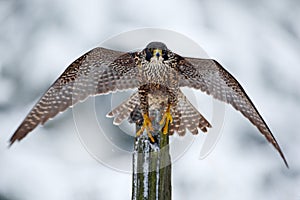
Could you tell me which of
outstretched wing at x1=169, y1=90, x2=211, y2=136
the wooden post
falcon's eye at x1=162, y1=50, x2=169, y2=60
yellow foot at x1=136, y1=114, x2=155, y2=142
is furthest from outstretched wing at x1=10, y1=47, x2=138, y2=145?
the wooden post

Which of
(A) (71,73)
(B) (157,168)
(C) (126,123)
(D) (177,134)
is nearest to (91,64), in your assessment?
(A) (71,73)

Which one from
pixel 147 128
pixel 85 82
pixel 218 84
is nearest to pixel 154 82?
pixel 218 84

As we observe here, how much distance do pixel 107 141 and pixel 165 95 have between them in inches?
33.5

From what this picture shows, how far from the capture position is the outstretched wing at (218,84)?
511cm

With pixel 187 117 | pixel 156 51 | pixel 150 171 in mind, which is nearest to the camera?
pixel 150 171

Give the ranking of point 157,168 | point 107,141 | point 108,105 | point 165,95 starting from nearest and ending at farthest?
point 157,168, point 107,141, point 165,95, point 108,105

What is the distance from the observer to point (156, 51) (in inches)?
225

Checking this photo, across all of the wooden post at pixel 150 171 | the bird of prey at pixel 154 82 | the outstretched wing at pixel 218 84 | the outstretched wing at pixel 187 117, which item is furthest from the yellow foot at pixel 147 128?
the outstretched wing at pixel 187 117

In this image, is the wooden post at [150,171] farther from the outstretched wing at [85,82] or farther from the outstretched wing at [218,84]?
the outstretched wing at [218,84]

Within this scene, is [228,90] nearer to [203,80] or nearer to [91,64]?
[203,80]

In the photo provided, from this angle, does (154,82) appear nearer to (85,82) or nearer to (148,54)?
(148,54)

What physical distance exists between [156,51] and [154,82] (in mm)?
353

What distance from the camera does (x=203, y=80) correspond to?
568 cm

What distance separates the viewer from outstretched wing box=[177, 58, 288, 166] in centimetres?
511
